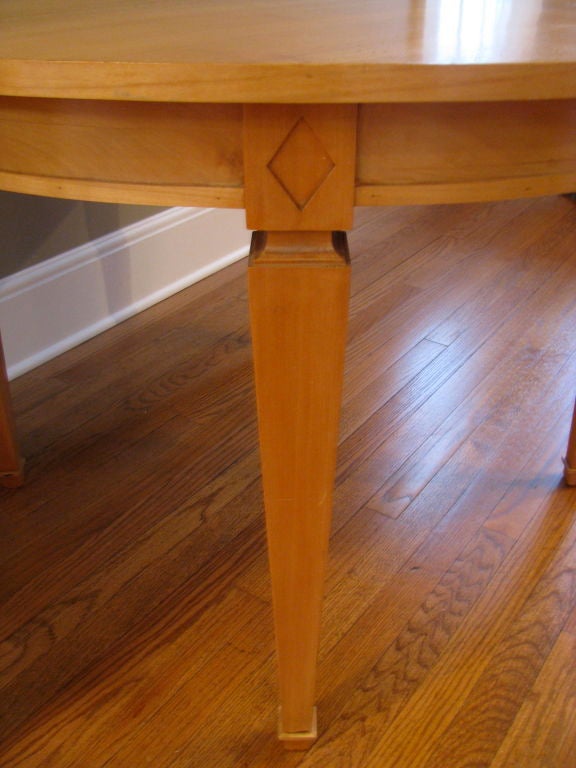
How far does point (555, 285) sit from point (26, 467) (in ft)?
4.12

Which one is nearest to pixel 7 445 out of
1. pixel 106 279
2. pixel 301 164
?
pixel 106 279

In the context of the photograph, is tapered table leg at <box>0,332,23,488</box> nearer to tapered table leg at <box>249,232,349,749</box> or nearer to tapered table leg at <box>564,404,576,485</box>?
tapered table leg at <box>249,232,349,749</box>

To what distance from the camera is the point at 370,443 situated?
49.1 inches

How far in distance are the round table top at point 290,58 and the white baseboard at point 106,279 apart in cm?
81

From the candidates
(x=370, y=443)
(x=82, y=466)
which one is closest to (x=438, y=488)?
(x=370, y=443)

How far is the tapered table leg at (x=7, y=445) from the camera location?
1042mm

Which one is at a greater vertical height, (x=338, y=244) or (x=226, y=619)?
(x=338, y=244)

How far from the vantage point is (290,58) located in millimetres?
471

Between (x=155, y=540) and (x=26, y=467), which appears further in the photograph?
(x=26, y=467)

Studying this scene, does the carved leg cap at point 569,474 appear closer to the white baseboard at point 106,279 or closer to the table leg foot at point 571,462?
the table leg foot at point 571,462

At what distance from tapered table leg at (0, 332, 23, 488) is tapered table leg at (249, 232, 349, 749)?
54 cm

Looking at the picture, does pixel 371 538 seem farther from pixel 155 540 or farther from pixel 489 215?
pixel 489 215

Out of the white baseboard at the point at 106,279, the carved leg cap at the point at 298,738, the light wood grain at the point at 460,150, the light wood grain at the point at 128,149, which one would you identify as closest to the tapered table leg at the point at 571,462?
the carved leg cap at the point at 298,738

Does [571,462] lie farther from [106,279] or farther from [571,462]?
[106,279]
